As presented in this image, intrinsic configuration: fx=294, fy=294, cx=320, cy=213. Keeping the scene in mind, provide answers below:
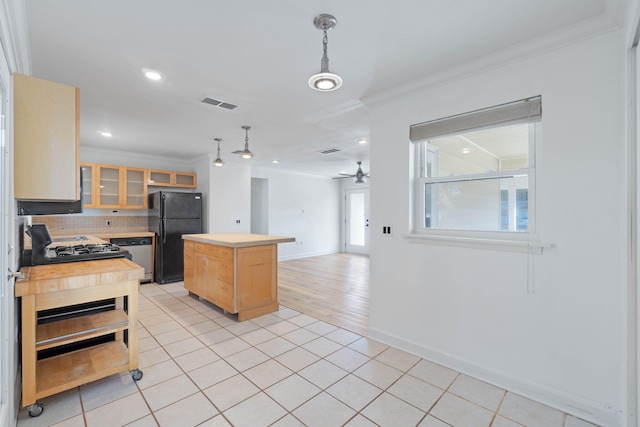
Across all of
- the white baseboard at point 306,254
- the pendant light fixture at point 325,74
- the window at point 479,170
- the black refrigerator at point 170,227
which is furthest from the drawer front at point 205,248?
the white baseboard at point 306,254

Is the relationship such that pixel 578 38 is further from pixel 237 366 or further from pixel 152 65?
A: pixel 237 366

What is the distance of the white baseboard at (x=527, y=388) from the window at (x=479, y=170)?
3.37 feet

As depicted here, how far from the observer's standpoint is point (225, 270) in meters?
3.40

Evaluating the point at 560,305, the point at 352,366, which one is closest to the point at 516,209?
the point at 560,305

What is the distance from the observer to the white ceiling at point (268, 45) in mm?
1630

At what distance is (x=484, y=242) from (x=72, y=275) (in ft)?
9.09

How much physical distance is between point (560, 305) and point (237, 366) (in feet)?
7.67

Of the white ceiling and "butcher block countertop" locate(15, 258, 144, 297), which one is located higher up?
the white ceiling

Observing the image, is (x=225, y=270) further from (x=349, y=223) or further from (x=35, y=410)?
(x=349, y=223)

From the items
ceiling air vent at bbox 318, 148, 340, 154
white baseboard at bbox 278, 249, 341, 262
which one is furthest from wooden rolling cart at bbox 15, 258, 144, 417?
white baseboard at bbox 278, 249, 341, 262

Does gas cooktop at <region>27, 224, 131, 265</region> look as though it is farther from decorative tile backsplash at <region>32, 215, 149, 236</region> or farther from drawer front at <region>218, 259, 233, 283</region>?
decorative tile backsplash at <region>32, 215, 149, 236</region>

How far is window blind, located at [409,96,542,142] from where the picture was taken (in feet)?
6.53

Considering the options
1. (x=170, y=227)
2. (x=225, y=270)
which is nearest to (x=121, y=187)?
(x=170, y=227)

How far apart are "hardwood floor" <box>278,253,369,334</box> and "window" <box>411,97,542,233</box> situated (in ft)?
4.95
